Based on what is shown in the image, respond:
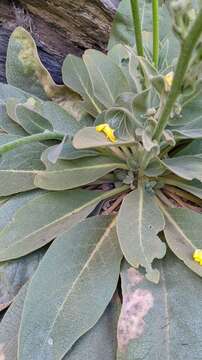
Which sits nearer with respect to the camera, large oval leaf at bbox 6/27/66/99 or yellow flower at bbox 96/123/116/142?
yellow flower at bbox 96/123/116/142

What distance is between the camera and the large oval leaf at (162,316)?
2.59 feet

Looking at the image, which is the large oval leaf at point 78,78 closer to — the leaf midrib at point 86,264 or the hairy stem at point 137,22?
the hairy stem at point 137,22

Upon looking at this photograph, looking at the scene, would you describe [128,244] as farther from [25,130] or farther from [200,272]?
[25,130]

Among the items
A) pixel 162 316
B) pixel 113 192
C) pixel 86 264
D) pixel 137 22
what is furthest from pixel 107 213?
pixel 137 22

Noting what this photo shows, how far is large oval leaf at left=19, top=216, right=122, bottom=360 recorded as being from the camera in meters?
0.80

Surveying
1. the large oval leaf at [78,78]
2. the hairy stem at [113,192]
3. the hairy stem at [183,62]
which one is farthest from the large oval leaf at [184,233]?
the large oval leaf at [78,78]

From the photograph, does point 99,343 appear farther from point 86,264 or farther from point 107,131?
point 107,131

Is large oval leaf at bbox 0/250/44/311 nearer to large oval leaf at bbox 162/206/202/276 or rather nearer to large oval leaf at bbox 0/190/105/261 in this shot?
large oval leaf at bbox 0/190/105/261

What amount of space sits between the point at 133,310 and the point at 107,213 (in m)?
0.26

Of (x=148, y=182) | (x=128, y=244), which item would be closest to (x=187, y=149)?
(x=148, y=182)

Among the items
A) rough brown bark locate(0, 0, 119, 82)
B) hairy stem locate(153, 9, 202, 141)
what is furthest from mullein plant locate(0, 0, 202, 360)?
rough brown bark locate(0, 0, 119, 82)

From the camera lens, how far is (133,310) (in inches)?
32.7

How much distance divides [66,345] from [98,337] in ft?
0.23

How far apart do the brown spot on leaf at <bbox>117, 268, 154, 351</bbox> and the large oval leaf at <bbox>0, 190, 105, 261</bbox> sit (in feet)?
0.58
